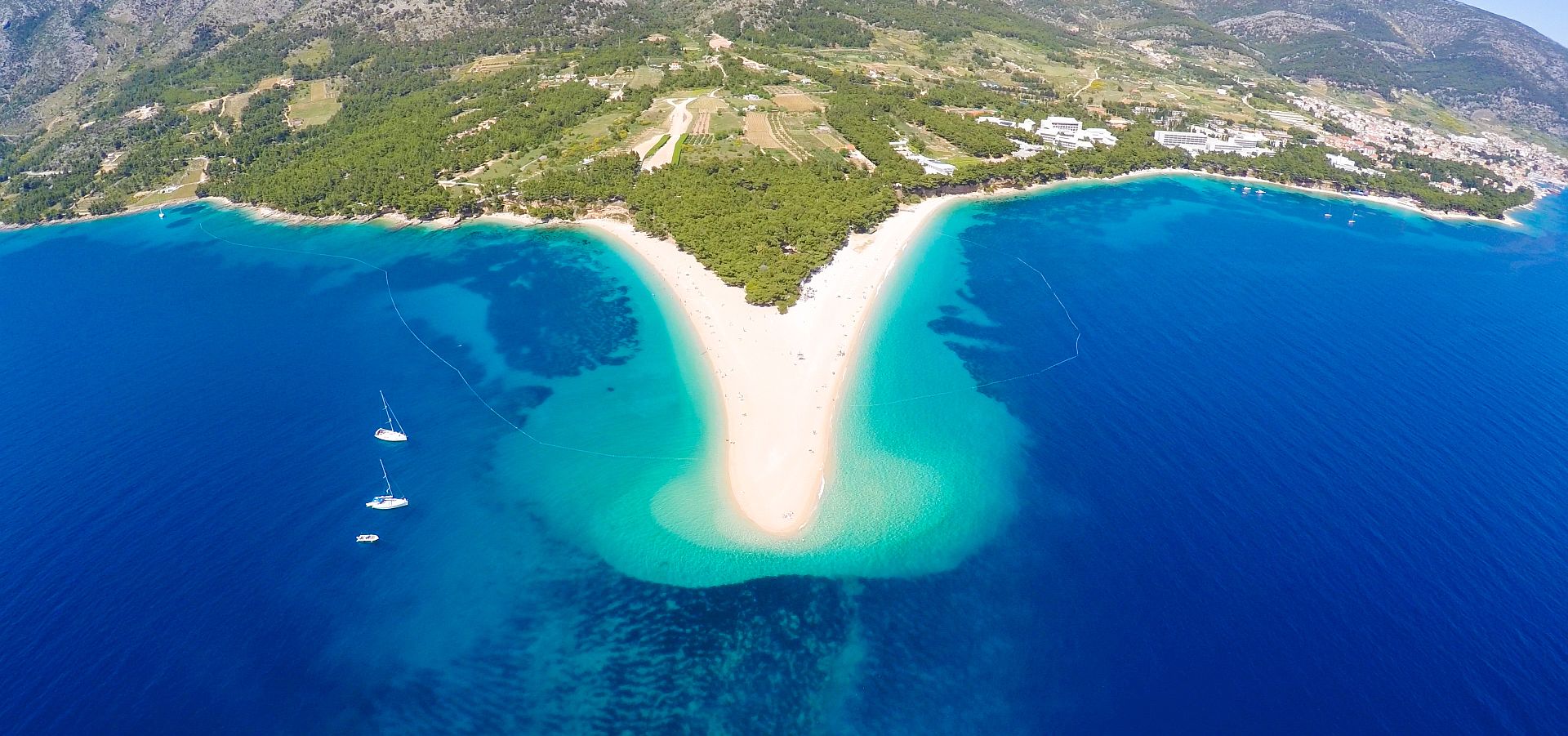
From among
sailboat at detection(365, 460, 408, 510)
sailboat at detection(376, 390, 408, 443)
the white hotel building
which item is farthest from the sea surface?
the white hotel building

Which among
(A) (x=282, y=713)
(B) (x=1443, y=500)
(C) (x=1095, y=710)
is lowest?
(A) (x=282, y=713)

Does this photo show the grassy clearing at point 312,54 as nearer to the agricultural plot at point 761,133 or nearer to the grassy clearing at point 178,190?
the grassy clearing at point 178,190

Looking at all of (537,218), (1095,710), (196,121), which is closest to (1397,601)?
(1095,710)

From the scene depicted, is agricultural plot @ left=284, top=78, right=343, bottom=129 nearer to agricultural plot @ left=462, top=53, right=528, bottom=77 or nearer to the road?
agricultural plot @ left=462, top=53, right=528, bottom=77

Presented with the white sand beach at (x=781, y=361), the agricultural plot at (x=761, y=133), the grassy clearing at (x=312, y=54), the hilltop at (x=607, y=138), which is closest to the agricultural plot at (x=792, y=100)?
the hilltop at (x=607, y=138)

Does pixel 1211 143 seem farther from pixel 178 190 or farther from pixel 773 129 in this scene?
pixel 178 190

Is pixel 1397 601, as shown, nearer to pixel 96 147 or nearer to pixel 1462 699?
pixel 1462 699
